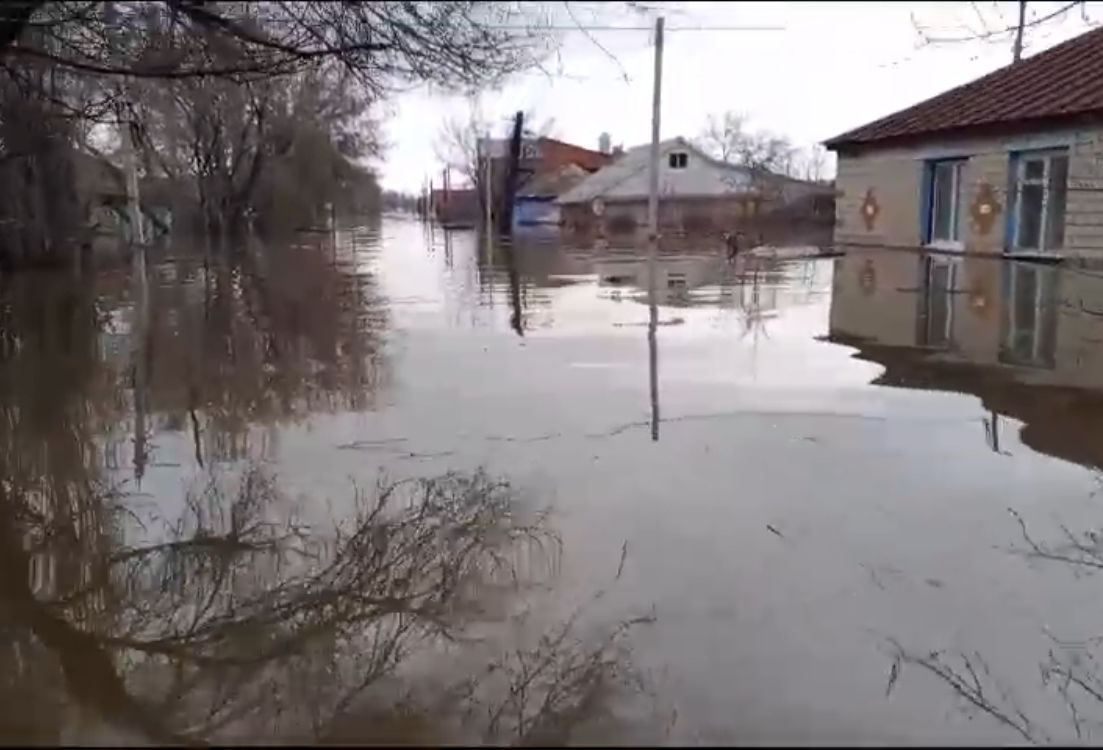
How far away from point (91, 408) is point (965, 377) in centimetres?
668

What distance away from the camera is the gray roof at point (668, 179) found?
58656 millimetres

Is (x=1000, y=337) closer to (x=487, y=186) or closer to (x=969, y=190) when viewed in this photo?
(x=969, y=190)

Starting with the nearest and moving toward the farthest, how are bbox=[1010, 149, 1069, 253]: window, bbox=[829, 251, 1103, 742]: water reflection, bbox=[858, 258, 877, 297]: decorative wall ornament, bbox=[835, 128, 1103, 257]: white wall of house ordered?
bbox=[829, 251, 1103, 742]: water reflection
bbox=[858, 258, 877, 297]: decorative wall ornament
bbox=[835, 128, 1103, 257]: white wall of house
bbox=[1010, 149, 1069, 253]: window

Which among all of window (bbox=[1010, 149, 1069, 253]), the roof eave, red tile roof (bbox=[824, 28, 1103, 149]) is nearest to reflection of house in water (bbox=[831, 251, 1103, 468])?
window (bbox=[1010, 149, 1069, 253])

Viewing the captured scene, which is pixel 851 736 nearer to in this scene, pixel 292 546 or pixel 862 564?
pixel 862 564

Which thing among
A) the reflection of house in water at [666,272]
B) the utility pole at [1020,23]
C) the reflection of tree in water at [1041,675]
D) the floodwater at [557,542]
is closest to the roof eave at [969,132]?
the reflection of house in water at [666,272]

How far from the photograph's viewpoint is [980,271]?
59.9 feet

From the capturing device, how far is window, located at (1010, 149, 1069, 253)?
19594 millimetres

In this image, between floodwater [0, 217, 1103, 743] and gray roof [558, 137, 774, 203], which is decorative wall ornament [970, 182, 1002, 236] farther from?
gray roof [558, 137, 774, 203]

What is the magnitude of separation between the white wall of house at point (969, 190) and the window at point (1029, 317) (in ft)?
4.46

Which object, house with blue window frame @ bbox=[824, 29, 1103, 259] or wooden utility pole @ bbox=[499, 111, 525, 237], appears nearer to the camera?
house with blue window frame @ bbox=[824, 29, 1103, 259]

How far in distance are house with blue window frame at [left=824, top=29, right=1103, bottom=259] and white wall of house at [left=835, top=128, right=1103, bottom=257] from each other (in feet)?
0.08

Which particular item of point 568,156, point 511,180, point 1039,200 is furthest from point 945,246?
point 568,156

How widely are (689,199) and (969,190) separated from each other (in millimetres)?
36639
